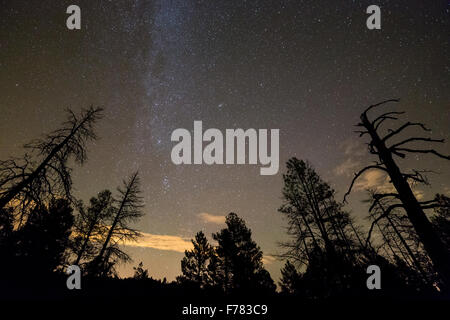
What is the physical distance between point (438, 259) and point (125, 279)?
1322 centimetres

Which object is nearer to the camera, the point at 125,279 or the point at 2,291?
the point at 2,291

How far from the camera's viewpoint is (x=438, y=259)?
3.13 m

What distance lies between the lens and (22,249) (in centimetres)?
1431

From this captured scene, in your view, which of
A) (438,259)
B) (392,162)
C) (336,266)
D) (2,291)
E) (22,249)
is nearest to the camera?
(438,259)
